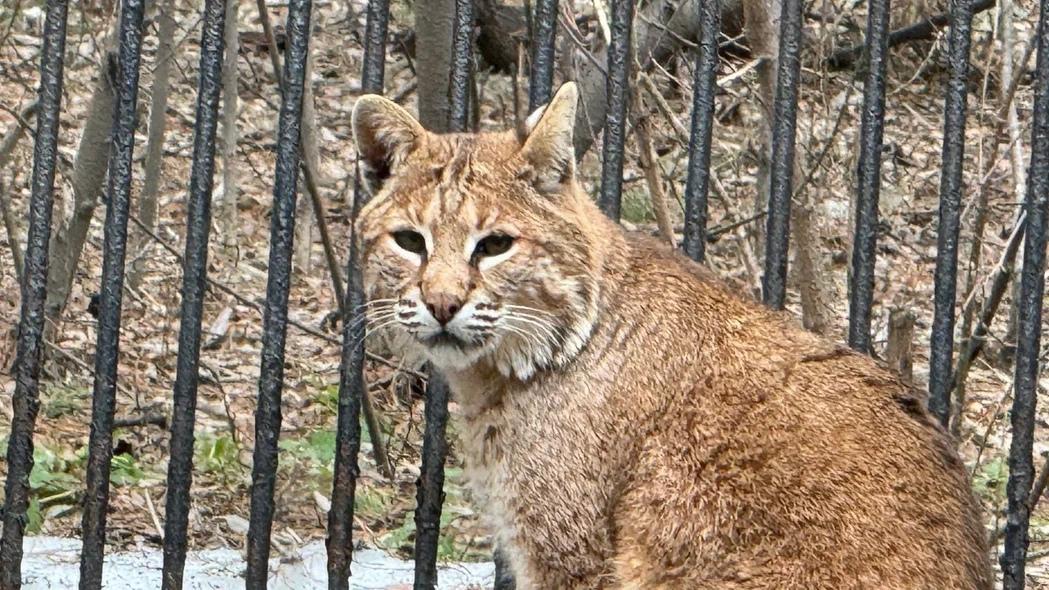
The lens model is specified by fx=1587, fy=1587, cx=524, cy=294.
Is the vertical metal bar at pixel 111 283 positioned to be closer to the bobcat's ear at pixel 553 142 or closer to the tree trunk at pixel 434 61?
the bobcat's ear at pixel 553 142

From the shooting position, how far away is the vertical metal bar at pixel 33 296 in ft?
15.9

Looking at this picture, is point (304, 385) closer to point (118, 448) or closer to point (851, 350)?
point (118, 448)

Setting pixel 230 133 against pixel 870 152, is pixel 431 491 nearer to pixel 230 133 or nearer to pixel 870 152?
pixel 870 152

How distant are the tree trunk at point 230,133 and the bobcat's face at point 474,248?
16.0ft

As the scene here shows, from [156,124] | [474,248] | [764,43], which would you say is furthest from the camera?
[156,124]

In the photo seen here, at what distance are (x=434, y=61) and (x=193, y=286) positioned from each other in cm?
179

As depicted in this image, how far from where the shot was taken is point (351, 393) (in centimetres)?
493

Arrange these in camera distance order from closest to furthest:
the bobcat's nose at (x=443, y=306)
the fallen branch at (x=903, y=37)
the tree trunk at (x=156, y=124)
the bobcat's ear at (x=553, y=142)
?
the bobcat's nose at (x=443, y=306) < the bobcat's ear at (x=553, y=142) < the tree trunk at (x=156, y=124) < the fallen branch at (x=903, y=37)

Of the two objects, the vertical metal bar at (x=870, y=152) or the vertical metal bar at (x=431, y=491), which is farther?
the vertical metal bar at (x=431, y=491)

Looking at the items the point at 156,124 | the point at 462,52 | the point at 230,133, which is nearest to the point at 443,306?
the point at 462,52

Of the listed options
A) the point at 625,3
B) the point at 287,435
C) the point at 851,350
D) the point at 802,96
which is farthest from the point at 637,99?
the point at 802,96

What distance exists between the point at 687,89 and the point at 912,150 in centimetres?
367

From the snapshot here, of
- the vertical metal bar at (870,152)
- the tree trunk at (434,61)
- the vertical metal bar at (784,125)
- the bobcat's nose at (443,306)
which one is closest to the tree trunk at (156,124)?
the tree trunk at (434,61)

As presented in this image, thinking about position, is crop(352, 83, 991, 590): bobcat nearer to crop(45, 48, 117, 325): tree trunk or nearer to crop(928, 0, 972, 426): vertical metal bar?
crop(928, 0, 972, 426): vertical metal bar
